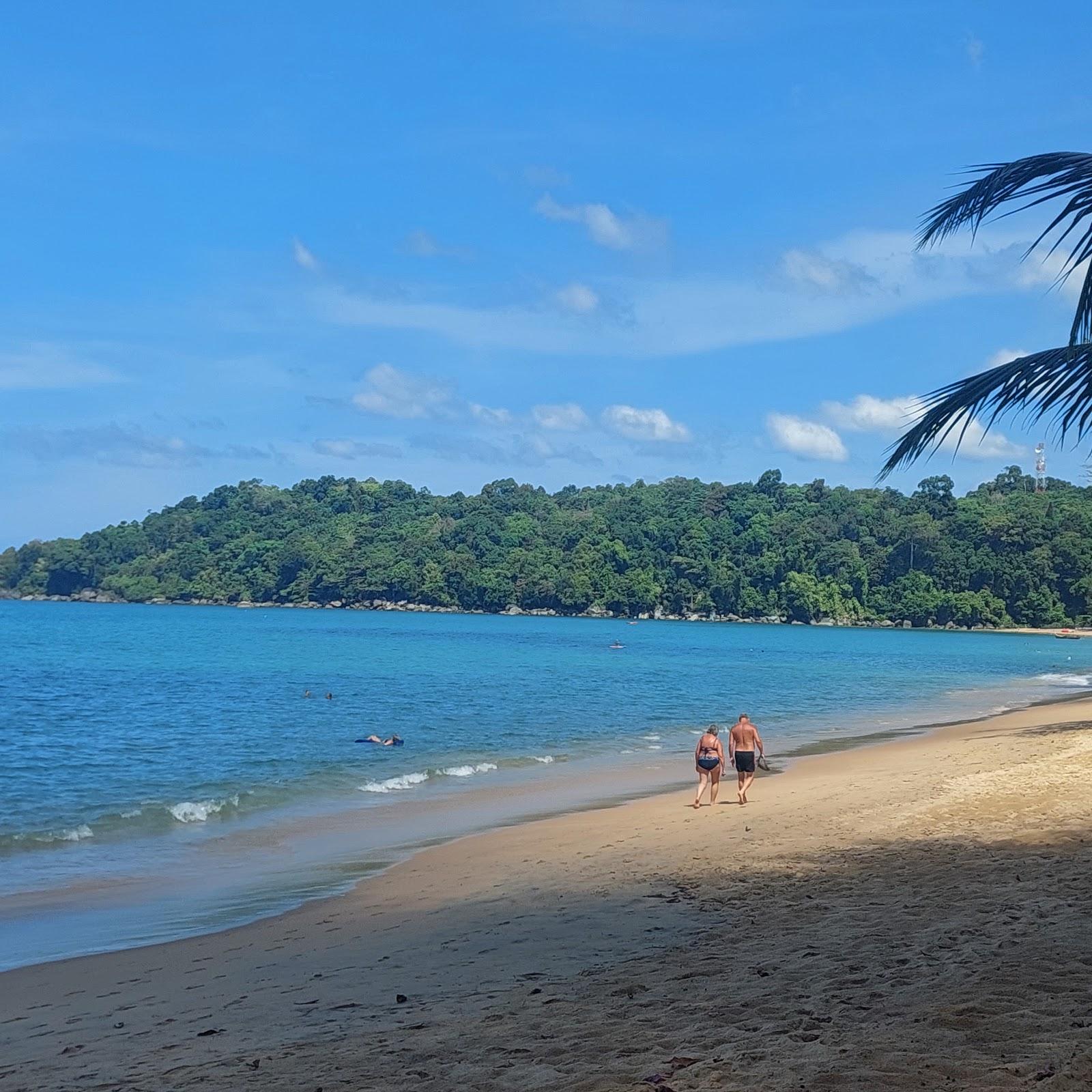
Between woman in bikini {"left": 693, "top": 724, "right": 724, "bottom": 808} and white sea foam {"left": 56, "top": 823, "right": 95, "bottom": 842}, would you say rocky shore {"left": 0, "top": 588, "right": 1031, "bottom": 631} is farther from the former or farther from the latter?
white sea foam {"left": 56, "top": 823, "right": 95, "bottom": 842}

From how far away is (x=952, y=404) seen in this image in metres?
6.61

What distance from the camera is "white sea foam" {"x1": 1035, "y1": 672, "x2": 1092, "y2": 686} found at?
50141 mm

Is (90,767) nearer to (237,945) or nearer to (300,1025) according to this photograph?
(237,945)

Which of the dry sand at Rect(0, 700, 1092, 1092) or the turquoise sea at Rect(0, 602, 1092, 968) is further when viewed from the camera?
the turquoise sea at Rect(0, 602, 1092, 968)

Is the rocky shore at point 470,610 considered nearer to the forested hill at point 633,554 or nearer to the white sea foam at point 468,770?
the forested hill at point 633,554

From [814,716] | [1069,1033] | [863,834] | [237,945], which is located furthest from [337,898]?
[814,716]

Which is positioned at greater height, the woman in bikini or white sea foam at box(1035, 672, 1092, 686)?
the woman in bikini

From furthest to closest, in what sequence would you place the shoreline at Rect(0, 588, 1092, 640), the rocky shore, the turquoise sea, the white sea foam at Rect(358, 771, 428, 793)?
the rocky shore, the shoreline at Rect(0, 588, 1092, 640), the white sea foam at Rect(358, 771, 428, 793), the turquoise sea

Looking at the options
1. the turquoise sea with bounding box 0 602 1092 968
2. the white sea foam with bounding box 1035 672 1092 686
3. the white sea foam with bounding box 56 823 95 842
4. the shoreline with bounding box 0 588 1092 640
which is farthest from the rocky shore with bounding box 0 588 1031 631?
the white sea foam with bounding box 56 823 95 842

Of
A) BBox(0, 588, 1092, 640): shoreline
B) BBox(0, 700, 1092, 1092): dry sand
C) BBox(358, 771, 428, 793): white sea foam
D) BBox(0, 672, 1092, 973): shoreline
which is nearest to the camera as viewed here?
BBox(0, 700, 1092, 1092): dry sand

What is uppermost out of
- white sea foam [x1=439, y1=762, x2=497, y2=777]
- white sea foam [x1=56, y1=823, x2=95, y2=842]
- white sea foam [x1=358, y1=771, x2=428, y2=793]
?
white sea foam [x1=56, y1=823, x2=95, y2=842]

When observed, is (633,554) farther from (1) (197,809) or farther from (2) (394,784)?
(1) (197,809)

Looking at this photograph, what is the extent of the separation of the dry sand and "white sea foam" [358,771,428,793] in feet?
23.1

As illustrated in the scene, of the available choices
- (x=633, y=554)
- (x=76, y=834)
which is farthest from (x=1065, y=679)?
(x=633, y=554)
